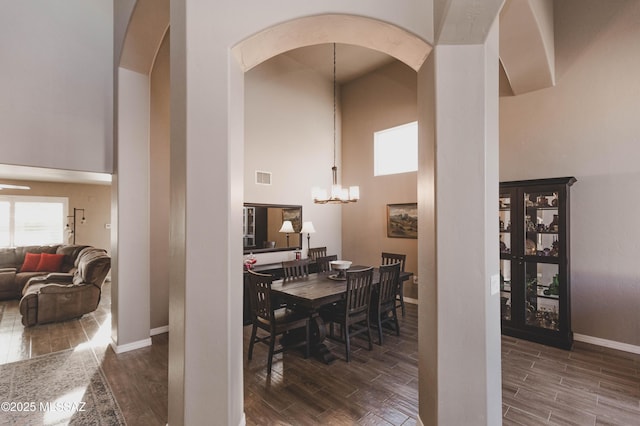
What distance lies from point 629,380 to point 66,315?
703 centimetres

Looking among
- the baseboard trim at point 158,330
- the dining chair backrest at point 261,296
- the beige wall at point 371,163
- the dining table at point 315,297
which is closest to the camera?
the dining chair backrest at point 261,296

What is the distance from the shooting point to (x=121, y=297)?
3436mm

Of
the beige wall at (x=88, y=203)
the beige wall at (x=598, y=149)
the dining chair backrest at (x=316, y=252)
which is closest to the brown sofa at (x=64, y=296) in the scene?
the beige wall at (x=88, y=203)

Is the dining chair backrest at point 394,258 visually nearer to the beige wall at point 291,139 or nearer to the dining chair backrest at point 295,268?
the beige wall at point 291,139

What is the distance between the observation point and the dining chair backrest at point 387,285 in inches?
144

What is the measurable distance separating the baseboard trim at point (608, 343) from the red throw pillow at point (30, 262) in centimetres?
935

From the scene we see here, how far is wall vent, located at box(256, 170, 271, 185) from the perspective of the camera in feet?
16.6

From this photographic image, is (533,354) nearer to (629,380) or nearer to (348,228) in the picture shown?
(629,380)

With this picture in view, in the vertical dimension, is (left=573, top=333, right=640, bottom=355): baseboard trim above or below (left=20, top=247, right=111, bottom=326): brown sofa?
below

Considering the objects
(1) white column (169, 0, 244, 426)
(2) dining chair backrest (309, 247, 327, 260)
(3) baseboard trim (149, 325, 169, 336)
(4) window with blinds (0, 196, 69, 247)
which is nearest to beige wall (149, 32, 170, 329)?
(3) baseboard trim (149, 325, 169, 336)

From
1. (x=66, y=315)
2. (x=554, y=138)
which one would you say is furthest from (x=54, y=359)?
(x=554, y=138)

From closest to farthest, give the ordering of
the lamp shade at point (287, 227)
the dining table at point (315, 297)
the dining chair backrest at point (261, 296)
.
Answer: the dining chair backrest at point (261, 296) < the dining table at point (315, 297) < the lamp shade at point (287, 227)

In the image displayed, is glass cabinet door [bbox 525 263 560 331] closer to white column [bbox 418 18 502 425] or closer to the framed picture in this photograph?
the framed picture

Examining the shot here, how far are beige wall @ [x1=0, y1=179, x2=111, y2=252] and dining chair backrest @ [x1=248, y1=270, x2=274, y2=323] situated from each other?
698 cm
